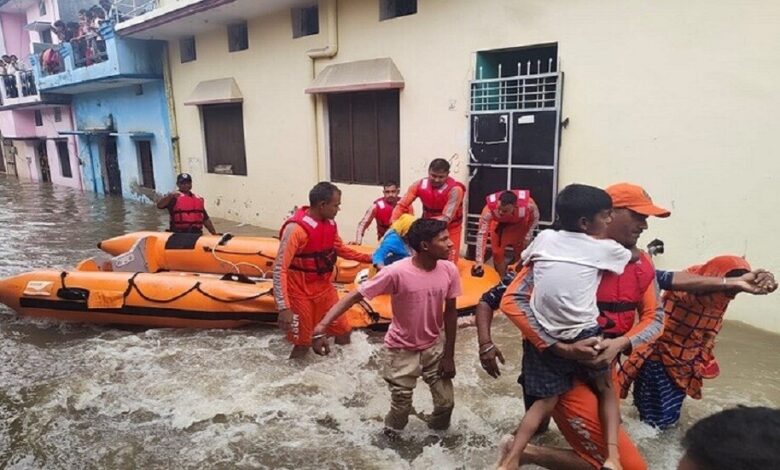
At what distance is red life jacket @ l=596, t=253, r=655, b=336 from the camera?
220 centimetres

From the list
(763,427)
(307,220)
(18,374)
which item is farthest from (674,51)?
(18,374)

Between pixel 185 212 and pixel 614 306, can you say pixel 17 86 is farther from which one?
pixel 614 306

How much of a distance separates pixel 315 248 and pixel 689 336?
2.46 m

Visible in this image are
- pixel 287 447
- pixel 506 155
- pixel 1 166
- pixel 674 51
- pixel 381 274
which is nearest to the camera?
pixel 381 274

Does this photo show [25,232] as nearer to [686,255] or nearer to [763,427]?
[686,255]

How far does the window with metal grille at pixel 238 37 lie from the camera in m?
10.2

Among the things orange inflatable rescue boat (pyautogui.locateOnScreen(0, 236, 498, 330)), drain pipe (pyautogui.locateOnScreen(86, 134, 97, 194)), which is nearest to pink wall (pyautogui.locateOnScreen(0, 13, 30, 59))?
drain pipe (pyautogui.locateOnScreen(86, 134, 97, 194))

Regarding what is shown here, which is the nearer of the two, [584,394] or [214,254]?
[584,394]

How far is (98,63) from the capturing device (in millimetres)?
13344

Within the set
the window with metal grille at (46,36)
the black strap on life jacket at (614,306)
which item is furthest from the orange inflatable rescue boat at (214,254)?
the window with metal grille at (46,36)

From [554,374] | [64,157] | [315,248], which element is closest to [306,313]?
[315,248]

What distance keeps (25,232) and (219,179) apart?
3.89m

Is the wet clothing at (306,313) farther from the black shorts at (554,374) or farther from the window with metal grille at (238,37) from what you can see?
the window with metal grille at (238,37)

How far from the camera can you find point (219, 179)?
11305 millimetres
